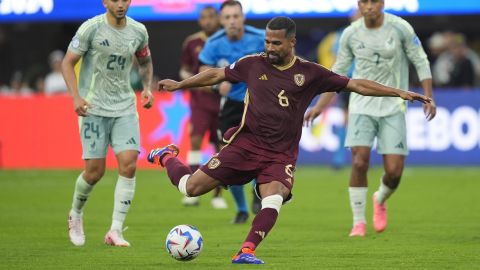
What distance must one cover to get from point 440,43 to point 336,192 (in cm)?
897

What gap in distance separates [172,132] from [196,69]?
23.3ft

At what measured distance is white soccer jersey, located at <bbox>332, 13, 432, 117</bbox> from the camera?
12891 mm

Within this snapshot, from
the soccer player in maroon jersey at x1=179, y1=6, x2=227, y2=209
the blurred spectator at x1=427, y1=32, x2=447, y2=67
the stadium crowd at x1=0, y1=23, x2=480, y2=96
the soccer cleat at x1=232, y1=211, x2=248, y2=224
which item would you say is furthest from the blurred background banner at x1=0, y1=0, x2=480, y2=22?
the soccer cleat at x1=232, y1=211, x2=248, y2=224

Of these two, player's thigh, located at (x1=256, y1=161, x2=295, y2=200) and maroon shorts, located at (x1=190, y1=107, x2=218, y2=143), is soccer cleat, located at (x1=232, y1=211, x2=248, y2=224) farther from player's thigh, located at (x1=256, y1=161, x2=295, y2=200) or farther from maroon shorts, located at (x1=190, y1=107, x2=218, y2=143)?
player's thigh, located at (x1=256, y1=161, x2=295, y2=200)

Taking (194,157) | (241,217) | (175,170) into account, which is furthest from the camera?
(194,157)

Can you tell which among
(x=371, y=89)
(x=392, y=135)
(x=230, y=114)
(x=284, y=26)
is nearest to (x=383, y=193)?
(x=392, y=135)

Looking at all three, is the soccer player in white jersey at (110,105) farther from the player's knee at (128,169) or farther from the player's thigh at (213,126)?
the player's thigh at (213,126)

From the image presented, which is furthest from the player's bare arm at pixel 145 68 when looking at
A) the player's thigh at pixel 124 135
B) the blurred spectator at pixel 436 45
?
the blurred spectator at pixel 436 45

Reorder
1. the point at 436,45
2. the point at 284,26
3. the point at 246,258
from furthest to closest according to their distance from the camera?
the point at 436,45 → the point at 284,26 → the point at 246,258

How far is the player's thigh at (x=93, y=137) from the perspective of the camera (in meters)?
12.0

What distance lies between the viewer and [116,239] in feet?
39.2

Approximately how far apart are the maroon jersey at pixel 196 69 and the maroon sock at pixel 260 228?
22.3 ft

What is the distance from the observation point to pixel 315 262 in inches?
411

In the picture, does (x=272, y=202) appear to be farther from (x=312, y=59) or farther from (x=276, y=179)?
(x=312, y=59)
